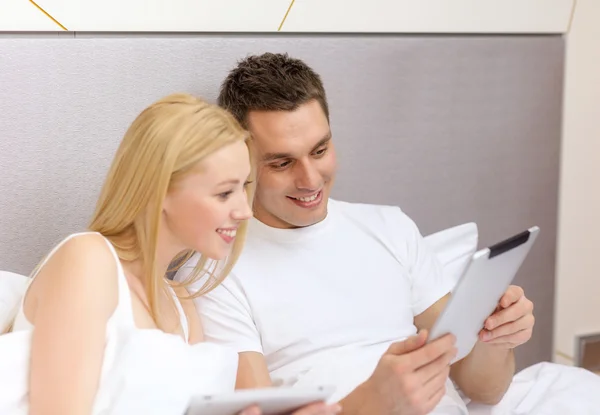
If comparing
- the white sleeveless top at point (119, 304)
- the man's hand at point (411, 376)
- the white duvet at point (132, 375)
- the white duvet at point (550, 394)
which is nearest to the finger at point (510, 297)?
the man's hand at point (411, 376)

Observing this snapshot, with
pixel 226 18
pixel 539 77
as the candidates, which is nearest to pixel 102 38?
pixel 226 18

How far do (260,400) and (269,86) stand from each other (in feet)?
2.24

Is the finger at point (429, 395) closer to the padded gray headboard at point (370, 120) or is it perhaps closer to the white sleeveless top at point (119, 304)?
the white sleeveless top at point (119, 304)

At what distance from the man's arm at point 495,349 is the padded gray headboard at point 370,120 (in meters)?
0.44

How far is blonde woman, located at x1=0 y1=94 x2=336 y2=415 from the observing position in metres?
1.19

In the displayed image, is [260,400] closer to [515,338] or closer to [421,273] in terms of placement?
[515,338]

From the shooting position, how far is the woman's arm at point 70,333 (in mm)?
1175

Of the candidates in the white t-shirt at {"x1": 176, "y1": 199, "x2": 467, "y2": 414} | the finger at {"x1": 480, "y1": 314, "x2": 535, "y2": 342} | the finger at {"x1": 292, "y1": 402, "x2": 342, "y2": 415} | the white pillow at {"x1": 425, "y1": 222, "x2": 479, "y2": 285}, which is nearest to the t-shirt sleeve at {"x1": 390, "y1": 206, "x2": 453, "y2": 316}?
the white t-shirt at {"x1": 176, "y1": 199, "x2": 467, "y2": 414}

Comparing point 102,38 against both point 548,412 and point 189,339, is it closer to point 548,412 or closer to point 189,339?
point 189,339

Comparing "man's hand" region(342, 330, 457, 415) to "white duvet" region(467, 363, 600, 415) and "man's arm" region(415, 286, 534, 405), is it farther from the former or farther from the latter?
"white duvet" region(467, 363, 600, 415)

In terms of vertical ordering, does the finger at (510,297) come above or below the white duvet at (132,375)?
above

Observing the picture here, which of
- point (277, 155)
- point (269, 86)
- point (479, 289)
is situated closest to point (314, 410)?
point (479, 289)

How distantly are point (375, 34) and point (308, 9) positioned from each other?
203 millimetres

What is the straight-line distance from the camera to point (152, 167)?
1296 mm
